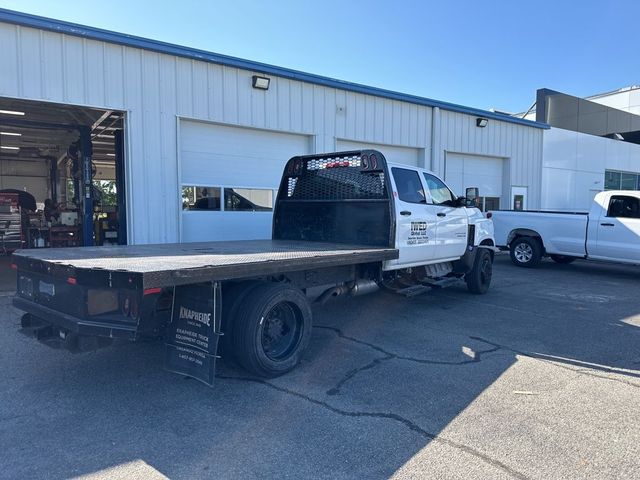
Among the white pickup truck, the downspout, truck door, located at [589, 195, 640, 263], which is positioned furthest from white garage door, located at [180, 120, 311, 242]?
truck door, located at [589, 195, 640, 263]

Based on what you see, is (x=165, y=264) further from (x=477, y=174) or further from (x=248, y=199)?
(x=477, y=174)

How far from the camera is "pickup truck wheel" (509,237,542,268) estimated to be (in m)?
12.8

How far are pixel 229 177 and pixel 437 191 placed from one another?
203 inches

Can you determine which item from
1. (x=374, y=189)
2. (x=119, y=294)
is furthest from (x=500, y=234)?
(x=119, y=294)

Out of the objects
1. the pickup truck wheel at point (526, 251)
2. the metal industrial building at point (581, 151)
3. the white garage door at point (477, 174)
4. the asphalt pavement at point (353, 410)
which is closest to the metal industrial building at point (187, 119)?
the white garage door at point (477, 174)

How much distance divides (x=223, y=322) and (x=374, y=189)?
10.2 ft

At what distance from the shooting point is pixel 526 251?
1309 centimetres

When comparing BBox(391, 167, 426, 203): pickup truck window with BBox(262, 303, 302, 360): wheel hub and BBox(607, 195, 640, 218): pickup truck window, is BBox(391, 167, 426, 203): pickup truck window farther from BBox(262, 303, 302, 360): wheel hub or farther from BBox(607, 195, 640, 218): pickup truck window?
BBox(607, 195, 640, 218): pickup truck window

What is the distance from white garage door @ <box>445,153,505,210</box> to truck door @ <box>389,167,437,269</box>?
9040mm

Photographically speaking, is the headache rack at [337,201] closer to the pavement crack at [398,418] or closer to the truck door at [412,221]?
the truck door at [412,221]

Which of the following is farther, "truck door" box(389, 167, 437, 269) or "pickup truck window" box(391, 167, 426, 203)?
"pickup truck window" box(391, 167, 426, 203)

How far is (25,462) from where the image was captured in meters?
3.18

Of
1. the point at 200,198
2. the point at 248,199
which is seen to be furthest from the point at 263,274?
the point at 248,199

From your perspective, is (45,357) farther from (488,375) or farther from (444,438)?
(488,375)
